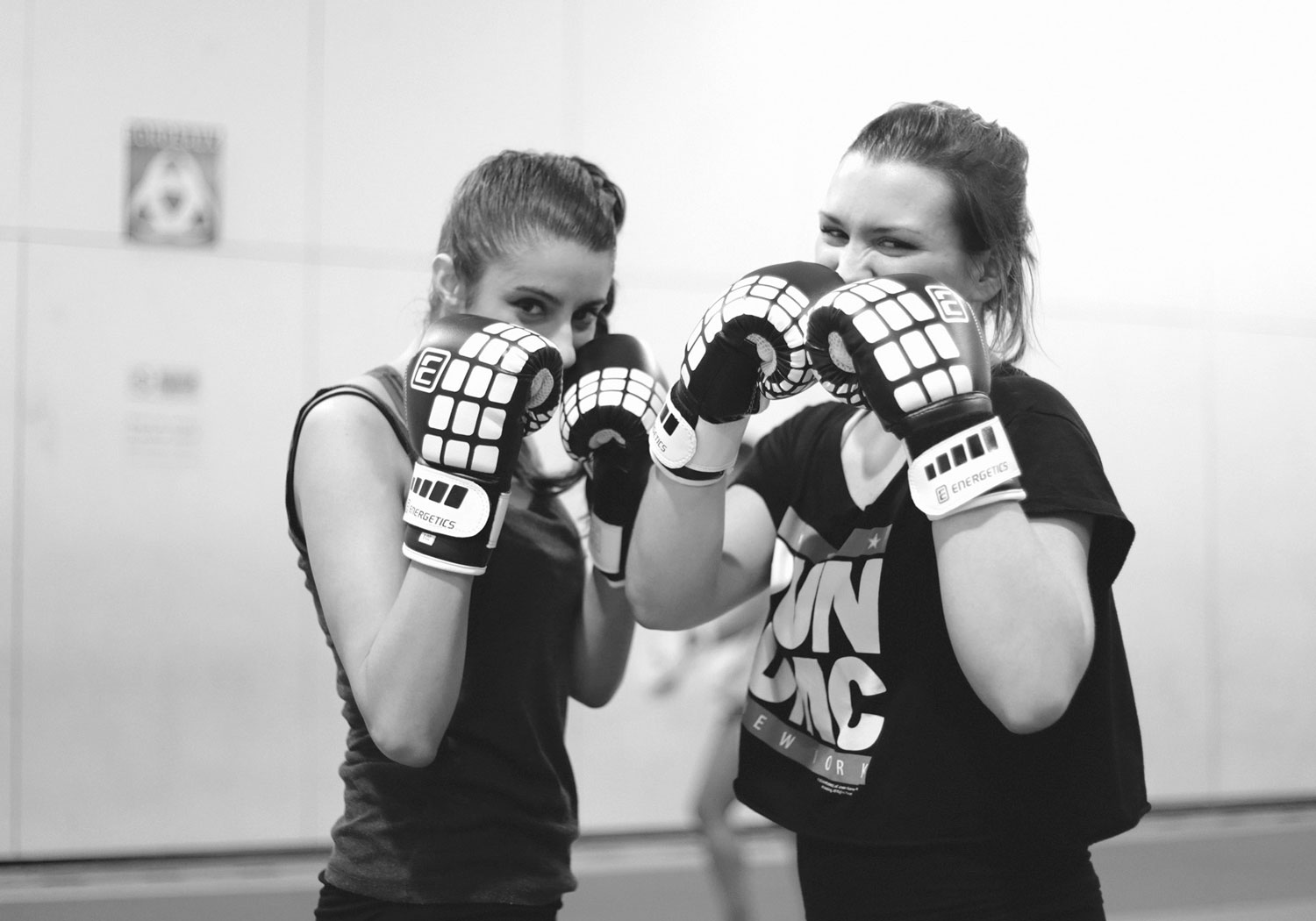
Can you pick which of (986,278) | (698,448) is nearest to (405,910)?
(698,448)

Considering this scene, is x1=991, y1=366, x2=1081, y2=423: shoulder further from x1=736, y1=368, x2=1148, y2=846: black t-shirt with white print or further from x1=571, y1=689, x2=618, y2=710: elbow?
x1=571, y1=689, x2=618, y2=710: elbow

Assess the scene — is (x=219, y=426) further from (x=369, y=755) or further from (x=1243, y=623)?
(x=1243, y=623)

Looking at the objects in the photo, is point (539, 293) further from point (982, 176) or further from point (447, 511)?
point (982, 176)

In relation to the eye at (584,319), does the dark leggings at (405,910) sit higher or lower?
lower

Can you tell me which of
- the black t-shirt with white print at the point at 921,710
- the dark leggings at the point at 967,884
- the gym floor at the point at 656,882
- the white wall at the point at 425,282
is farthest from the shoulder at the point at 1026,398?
the white wall at the point at 425,282

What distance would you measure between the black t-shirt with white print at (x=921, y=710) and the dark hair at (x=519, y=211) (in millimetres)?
468

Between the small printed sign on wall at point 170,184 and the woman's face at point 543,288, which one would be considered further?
the small printed sign on wall at point 170,184

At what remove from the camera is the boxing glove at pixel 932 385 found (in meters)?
0.98

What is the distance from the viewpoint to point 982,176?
3.97ft

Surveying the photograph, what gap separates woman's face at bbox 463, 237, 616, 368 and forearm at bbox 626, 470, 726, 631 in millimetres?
234

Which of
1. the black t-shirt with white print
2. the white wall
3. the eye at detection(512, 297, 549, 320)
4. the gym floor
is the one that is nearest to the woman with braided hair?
the eye at detection(512, 297, 549, 320)

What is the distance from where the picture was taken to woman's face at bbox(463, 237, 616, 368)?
54.1 inches

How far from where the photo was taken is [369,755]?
1.29m

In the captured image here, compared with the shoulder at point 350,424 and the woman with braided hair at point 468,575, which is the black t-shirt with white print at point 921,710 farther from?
the shoulder at point 350,424
